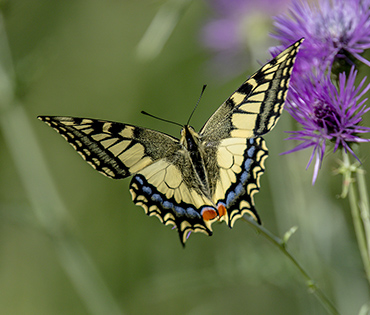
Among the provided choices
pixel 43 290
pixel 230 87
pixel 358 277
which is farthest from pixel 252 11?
pixel 43 290

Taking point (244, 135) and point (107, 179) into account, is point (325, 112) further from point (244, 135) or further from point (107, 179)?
point (107, 179)

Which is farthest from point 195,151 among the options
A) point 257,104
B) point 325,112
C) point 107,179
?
point 107,179

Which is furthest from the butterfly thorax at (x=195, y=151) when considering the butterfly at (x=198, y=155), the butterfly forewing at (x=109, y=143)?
the butterfly forewing at (x=109, y=143)

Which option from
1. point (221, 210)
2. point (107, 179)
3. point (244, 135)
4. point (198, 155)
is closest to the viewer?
point (221, 210)

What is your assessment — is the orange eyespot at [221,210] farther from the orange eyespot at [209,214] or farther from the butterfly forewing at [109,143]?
the butterfly forewing at [109,143]

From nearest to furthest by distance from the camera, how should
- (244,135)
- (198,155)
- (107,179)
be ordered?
(244,135) < (198,155) < (107,179)

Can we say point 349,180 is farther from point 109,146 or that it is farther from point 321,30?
point 109,146

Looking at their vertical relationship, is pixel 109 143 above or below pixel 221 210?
above
